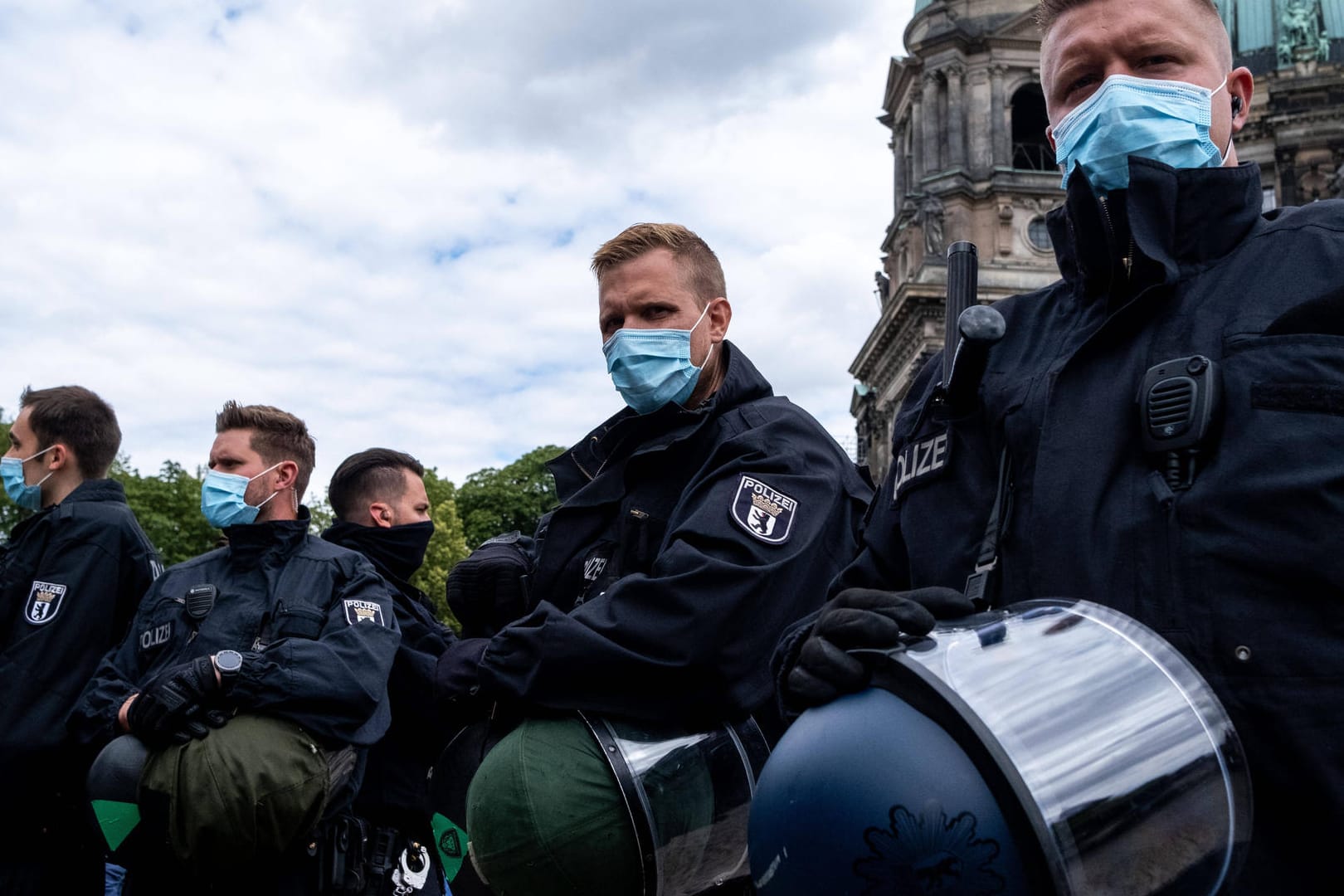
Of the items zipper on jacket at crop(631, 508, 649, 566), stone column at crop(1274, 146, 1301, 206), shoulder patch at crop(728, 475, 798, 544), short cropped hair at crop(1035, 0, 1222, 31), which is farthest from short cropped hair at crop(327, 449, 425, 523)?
stone column at crop(1274, 146, 1301, 206)

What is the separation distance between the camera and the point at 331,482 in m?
7.04

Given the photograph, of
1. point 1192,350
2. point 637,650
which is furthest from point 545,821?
point 1192,350

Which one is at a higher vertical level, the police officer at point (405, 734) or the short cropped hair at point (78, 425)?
the short cropped hair at point (78, 425)

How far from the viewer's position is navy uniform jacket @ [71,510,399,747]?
16.2 feet

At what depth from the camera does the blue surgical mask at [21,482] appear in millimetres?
6922

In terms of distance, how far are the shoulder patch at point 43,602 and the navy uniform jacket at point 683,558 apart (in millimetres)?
2962

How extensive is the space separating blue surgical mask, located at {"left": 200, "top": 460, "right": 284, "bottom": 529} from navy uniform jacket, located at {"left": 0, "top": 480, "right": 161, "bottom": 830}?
22.7 inches

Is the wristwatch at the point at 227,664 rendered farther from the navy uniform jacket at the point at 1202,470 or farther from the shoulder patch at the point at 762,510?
the navy uniform jacket at the point at 1202,470

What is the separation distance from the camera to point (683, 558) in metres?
3.67

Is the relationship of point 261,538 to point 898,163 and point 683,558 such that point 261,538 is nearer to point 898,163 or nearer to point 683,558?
point 683,558

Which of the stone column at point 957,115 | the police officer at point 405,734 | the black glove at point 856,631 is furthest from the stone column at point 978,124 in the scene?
the black glove at point 856,631

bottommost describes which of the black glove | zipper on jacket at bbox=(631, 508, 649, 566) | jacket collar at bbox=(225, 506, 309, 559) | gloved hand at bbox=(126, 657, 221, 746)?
gloved hand at bbox=(126, 657, 221, 746)

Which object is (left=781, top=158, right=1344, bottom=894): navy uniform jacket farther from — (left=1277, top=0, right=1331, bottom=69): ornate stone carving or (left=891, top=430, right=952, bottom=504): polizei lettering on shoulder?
(left=1277, top=0, right=1331, bottom=69): ornate stone carving

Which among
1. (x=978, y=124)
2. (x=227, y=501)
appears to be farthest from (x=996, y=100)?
(x=227, y=501)
